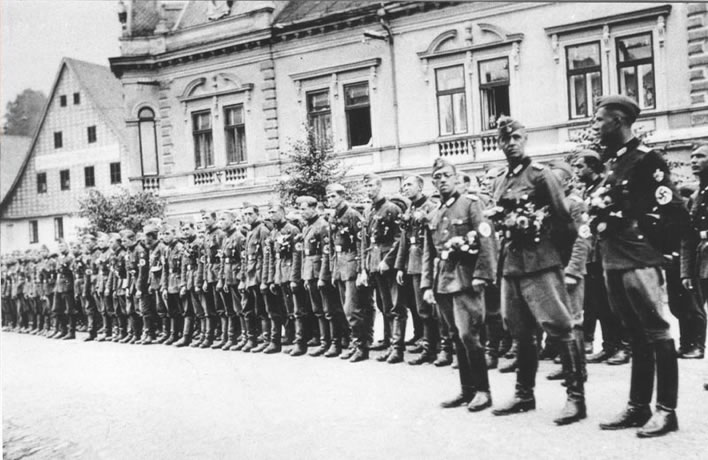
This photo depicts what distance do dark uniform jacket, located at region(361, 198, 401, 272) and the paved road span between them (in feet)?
4.72

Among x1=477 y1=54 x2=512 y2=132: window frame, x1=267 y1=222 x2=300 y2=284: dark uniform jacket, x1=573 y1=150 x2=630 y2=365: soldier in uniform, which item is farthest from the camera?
x1=267 y1=222 x2=300 y2=284: dark uniform jacket

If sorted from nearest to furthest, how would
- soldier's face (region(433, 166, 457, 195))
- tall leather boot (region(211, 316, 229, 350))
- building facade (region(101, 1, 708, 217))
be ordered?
soldier's face (region(433, 166, 457, 195)) → building facade (region(101, 1, 708, 217)) → tall leather boot (region(211, 316, 229, 350))

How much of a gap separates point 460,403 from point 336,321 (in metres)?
3.43

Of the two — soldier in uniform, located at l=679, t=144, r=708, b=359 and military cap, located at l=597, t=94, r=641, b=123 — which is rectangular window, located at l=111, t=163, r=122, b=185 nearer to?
military cap, located at l=597, t=94, r=641, b=123

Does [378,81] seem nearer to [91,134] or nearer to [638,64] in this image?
[638,64]

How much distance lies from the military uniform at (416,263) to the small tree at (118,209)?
2.34 metres

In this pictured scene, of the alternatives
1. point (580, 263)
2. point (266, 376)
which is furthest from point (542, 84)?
point (266, 376)

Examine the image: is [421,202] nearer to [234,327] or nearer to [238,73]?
[238,73]

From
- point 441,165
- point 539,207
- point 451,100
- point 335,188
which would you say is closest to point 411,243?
point 335,188

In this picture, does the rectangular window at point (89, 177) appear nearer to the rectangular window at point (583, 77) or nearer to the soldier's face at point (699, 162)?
the rectangular window at point (583, 77)

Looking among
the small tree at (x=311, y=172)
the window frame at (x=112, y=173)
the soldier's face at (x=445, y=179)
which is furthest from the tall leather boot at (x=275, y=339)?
the soldier's face at (x=445, y=179)

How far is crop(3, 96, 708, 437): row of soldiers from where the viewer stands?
4.42 m

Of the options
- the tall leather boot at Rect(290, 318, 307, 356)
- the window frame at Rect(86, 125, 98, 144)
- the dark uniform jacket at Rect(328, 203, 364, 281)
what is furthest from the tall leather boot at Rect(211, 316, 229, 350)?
the window frame at Rect(86, 125, 98, 144)

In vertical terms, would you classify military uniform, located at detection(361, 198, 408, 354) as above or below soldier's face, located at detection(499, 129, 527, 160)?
below
